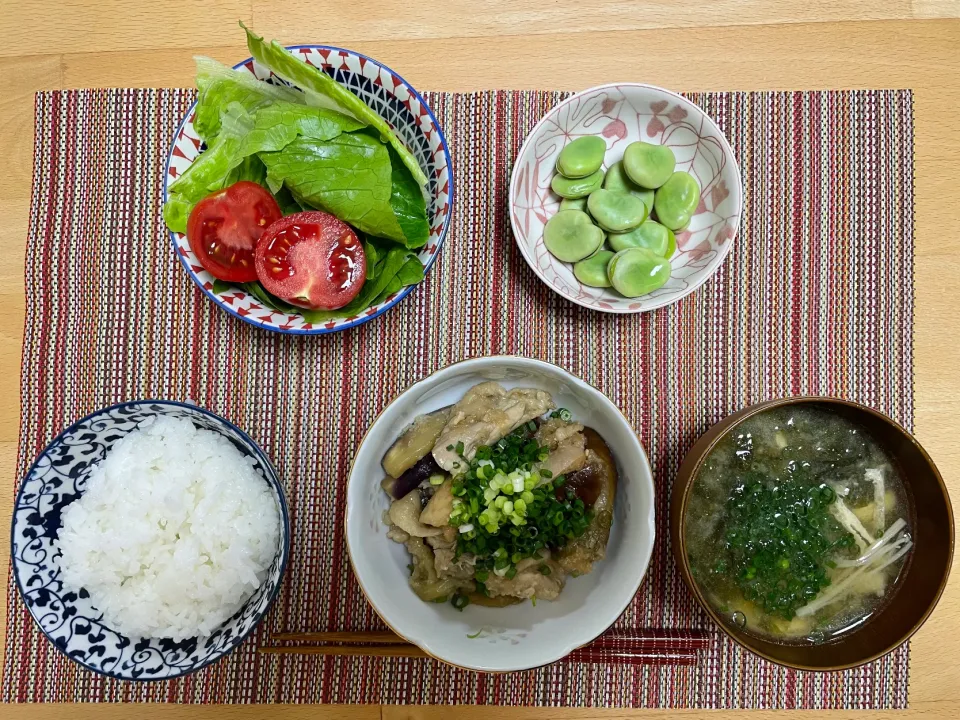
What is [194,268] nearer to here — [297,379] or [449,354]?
[297,379]

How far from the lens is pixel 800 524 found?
155cm

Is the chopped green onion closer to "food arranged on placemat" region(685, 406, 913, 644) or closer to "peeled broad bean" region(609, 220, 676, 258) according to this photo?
"food arranged on placemat" region(685, 406, 913, 644)

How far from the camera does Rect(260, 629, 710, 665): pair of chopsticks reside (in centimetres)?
167

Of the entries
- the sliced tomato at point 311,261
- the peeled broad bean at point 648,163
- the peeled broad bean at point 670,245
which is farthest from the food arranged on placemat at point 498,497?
the peeled broad bean at point 648,163

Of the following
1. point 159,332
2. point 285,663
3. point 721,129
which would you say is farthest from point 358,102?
point 285,663

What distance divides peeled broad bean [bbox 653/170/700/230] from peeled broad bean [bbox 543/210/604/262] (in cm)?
18

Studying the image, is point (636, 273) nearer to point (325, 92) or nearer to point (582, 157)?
point (582, 157)

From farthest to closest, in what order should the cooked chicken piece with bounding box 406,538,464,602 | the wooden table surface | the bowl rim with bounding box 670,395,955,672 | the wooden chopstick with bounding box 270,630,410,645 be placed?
the wooden table surface
the wooden chopstick with bounding box 270,630,410,645
the cooked chicken piece with bounding box 406,538,464,602
the bowl rim with bounding box 670,395,955,672

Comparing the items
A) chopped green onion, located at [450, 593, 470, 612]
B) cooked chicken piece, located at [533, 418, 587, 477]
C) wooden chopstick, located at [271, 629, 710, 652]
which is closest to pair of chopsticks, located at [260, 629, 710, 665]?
wooden chopstick, located at [271, 629, 710, 652]

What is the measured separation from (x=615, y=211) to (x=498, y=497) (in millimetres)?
783

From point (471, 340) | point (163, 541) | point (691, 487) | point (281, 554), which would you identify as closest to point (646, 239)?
point (471, 340)

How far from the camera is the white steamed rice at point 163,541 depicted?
5.01ft

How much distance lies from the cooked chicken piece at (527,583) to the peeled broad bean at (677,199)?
3.02 ft

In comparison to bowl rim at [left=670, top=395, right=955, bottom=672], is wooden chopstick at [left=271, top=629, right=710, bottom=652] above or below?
below
